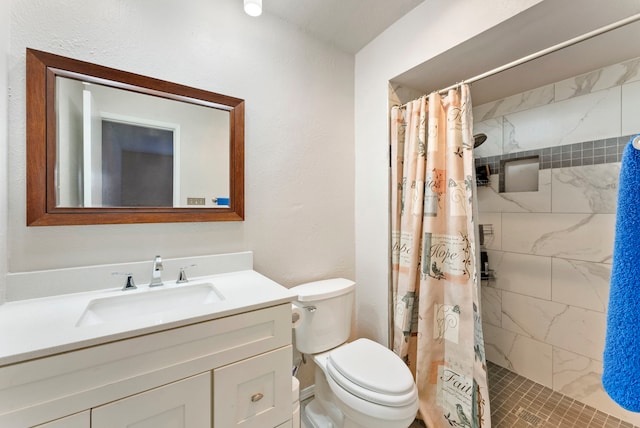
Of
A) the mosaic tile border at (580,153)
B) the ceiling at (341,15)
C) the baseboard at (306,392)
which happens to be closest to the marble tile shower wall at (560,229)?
the mosaic tile border at (580,153)

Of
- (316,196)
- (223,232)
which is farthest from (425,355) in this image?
(223,232)

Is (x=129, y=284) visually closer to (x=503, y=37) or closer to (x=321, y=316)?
(x=321, y=316)

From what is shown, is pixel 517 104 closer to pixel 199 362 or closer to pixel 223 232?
pixel 223 232

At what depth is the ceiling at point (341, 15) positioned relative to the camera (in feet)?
4.70

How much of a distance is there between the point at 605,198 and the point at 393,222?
1259 mm

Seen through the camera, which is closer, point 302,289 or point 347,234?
point 302,289

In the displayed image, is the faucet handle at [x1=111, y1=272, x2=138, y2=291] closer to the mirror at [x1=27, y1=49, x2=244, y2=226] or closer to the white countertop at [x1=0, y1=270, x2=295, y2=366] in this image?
the white countertop at [x1=0, y1=270, x2=295, y2=366]

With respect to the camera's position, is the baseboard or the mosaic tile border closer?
the mosaic tile border

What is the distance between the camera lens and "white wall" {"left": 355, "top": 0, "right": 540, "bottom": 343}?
1375mm

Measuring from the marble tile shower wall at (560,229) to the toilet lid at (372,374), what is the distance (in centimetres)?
124

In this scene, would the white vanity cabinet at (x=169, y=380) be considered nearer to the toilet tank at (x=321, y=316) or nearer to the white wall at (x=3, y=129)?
the toilet tank at (x=321, y=316)

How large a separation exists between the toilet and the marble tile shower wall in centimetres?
123

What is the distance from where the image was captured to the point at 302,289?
1476 mm

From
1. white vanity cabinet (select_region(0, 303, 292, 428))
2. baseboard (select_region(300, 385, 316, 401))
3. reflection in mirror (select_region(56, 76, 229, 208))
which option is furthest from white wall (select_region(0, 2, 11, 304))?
baseboard (select_region(300, 385, 316, 401))
